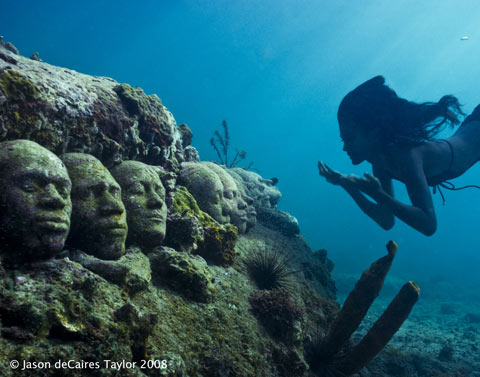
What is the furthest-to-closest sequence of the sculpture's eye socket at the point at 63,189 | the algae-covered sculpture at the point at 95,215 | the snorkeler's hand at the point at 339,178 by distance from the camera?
the snorkeler's hand at the point at 339,178 → the algae-covered sculpture at the point at 95,215 → the sculpture's eye socket at the point at 63,189

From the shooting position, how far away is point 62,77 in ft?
14.9

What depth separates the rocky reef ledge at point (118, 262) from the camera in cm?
226

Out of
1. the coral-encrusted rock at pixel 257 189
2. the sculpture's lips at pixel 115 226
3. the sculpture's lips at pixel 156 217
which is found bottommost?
the sculpture's lips at pixel 115 226

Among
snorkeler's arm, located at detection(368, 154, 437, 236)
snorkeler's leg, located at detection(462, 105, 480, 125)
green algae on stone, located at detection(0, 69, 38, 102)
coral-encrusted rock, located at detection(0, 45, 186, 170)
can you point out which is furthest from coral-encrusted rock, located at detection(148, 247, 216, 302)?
snorkeler's leg, located at detection(462, 105, 480, 125)

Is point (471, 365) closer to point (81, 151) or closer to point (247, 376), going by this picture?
point (247, 376)

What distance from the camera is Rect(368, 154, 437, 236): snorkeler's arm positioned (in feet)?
15.5

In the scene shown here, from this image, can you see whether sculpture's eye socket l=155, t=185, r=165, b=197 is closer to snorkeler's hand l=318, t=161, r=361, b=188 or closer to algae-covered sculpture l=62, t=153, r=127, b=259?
algae-covered sculpture l=62, t=153, r=127, b=259

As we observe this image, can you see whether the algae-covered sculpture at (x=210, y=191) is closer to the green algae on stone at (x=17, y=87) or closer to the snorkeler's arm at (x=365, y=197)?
the snorkeler's arm at (x=365, y=197)

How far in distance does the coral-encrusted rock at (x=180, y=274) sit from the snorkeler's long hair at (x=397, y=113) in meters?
4.39

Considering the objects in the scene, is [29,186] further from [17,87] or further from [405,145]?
[405,145]

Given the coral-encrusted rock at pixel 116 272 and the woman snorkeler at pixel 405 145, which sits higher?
the woman snorkeler at pixel 405 145

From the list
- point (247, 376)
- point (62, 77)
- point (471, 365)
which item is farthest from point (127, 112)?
point (471, 365)

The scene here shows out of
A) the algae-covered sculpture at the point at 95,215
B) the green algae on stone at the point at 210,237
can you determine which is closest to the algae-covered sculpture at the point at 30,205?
the algae-covered sculpture at the point at 95,215

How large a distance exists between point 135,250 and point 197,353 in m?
1.70
